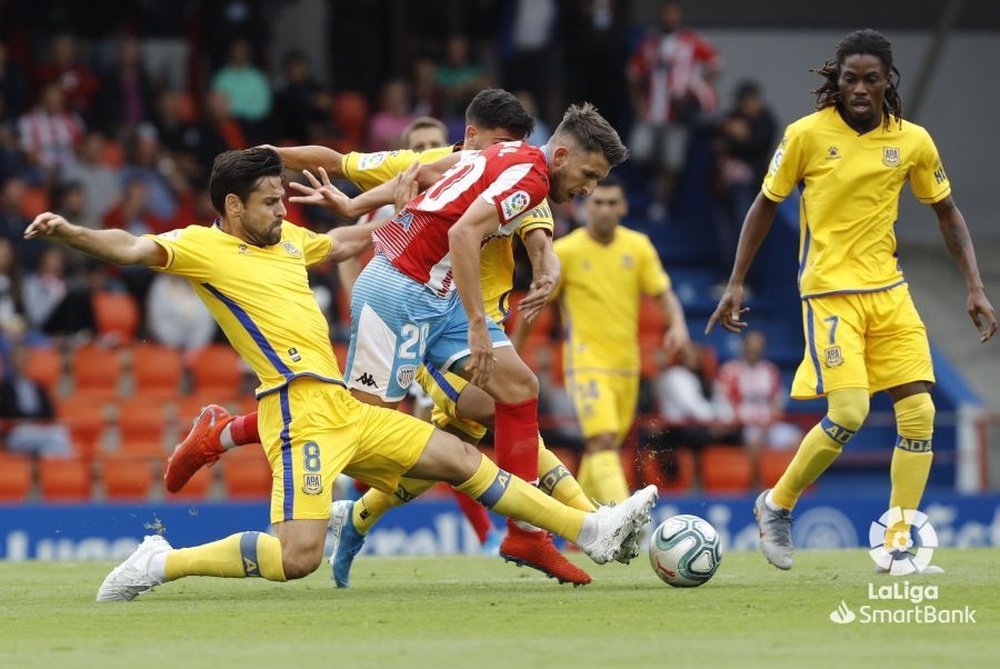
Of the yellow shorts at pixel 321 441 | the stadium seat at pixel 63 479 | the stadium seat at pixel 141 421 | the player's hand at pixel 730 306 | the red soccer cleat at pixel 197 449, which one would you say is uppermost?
the player's hand at pixel 730 306

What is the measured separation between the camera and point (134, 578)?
309 inches

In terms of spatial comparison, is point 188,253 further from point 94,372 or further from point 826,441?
point 94,372

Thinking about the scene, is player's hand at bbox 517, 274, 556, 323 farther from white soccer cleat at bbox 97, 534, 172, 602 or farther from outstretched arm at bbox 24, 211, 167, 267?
white soccer cleat at bbox 97, 534, 172, 602

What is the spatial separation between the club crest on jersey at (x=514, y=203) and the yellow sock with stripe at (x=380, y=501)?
147cm

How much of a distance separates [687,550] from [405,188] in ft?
6.95

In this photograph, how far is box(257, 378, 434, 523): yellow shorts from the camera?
7734 millimetres

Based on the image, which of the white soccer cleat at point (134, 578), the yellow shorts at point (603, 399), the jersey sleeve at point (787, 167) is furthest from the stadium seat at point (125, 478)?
the jersey sleeve at point (787, 167)

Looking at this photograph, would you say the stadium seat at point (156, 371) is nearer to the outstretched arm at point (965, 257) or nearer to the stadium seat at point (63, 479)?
the stadium seat at point (63, 479)

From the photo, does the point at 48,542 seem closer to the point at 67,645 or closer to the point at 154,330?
the point at 154,330

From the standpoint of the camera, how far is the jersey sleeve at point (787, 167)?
8.80 metres

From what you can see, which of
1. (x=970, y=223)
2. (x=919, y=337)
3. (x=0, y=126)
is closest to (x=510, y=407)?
(x=919, y=337)

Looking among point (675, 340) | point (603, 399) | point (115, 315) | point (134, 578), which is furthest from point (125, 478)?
point (134, 578)

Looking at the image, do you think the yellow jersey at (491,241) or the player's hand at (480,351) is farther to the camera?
the yellow jersey at (491,241)

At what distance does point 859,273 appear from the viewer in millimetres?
8758
